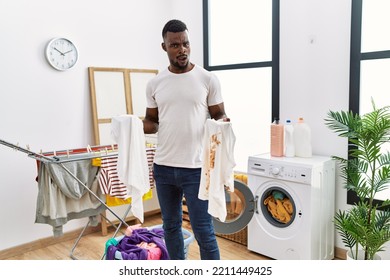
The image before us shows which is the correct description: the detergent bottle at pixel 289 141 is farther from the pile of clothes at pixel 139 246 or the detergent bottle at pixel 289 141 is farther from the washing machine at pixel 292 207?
the pile of clothes at pixel 139 246

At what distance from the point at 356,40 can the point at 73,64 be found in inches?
92.9

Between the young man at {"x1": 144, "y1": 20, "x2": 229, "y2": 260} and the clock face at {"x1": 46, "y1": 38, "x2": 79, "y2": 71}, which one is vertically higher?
the clock face at {"x1": 46, "y1": 38, "x2": 79, "y2": 71}

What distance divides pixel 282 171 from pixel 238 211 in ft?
1.57

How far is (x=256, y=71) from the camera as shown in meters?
3.25

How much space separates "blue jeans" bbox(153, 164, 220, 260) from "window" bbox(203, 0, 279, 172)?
1.59 meters

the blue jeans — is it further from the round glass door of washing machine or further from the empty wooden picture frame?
the empty wooden picture frame

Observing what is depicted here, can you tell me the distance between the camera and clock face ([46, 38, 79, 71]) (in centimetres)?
297

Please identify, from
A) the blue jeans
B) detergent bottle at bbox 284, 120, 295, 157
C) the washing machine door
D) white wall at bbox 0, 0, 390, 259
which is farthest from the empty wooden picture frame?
the blue jeans

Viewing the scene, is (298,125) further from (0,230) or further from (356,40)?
(0,230)

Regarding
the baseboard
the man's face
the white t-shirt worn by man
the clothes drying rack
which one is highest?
the man's face

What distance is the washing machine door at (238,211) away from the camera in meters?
2.66

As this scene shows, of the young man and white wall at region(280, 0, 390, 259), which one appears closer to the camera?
the young man

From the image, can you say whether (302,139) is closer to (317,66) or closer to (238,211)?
(317,66)
